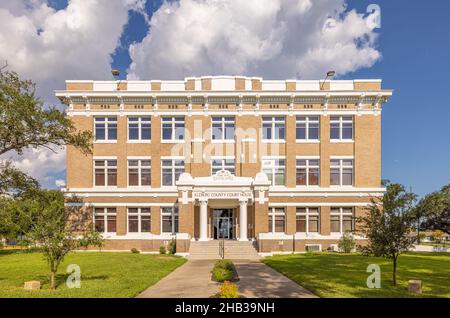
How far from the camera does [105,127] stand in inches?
1421

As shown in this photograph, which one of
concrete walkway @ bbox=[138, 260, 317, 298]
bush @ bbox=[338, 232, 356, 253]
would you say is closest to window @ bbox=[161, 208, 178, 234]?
bush @ bbox=[338, 232, 356, 253]

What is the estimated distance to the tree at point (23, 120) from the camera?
22188 millimetres

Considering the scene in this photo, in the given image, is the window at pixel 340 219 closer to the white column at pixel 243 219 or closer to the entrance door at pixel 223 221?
the white column at pixel 243 219

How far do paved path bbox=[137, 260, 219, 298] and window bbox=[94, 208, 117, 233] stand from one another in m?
18.5

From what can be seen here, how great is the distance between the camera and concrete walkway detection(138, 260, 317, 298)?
41.7 feet

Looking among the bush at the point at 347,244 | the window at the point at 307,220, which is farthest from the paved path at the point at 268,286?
the window at the point at 307,220

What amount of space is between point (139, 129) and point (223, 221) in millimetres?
11725

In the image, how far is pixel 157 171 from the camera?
3575cm

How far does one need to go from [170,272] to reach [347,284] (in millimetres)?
8633

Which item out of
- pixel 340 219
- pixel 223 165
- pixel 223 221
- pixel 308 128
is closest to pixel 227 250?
pixel 223 221

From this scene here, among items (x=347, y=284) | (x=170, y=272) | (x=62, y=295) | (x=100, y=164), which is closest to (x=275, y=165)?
(x=100, y=164)

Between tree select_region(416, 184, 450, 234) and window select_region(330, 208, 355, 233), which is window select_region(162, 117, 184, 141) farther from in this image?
tree select_region(416, 184, 450, 234)
